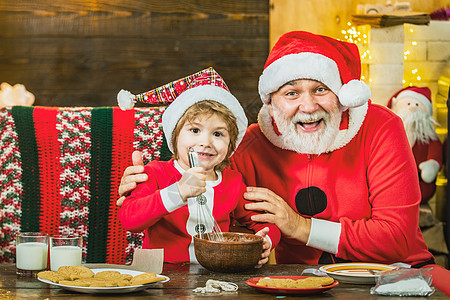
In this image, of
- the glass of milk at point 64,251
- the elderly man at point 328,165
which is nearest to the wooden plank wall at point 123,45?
the elderly man at point 328,165

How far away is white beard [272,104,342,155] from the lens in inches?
72.0

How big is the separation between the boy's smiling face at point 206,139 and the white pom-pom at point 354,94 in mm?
371

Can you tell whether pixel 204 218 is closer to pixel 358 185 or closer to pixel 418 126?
pixel 358 185

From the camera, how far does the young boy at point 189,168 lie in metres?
1.63

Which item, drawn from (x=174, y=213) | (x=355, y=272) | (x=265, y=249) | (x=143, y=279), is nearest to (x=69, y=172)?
(x=174, y=213)

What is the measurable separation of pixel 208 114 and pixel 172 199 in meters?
0.27

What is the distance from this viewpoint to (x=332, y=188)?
185cm

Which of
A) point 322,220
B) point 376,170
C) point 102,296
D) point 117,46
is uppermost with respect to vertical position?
point 117,46

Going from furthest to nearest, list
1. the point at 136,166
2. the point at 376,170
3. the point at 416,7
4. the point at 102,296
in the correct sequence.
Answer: the point at 416,7
the point at 376,170
the point at 136,166
the point at 102,296

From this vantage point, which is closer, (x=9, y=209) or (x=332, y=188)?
(x=332, y=188)

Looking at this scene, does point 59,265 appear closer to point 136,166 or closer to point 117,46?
point 136,166

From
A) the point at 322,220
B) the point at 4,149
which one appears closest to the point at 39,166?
the point at 4,149

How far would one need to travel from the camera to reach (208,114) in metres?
1.67

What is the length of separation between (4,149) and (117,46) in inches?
60.5
